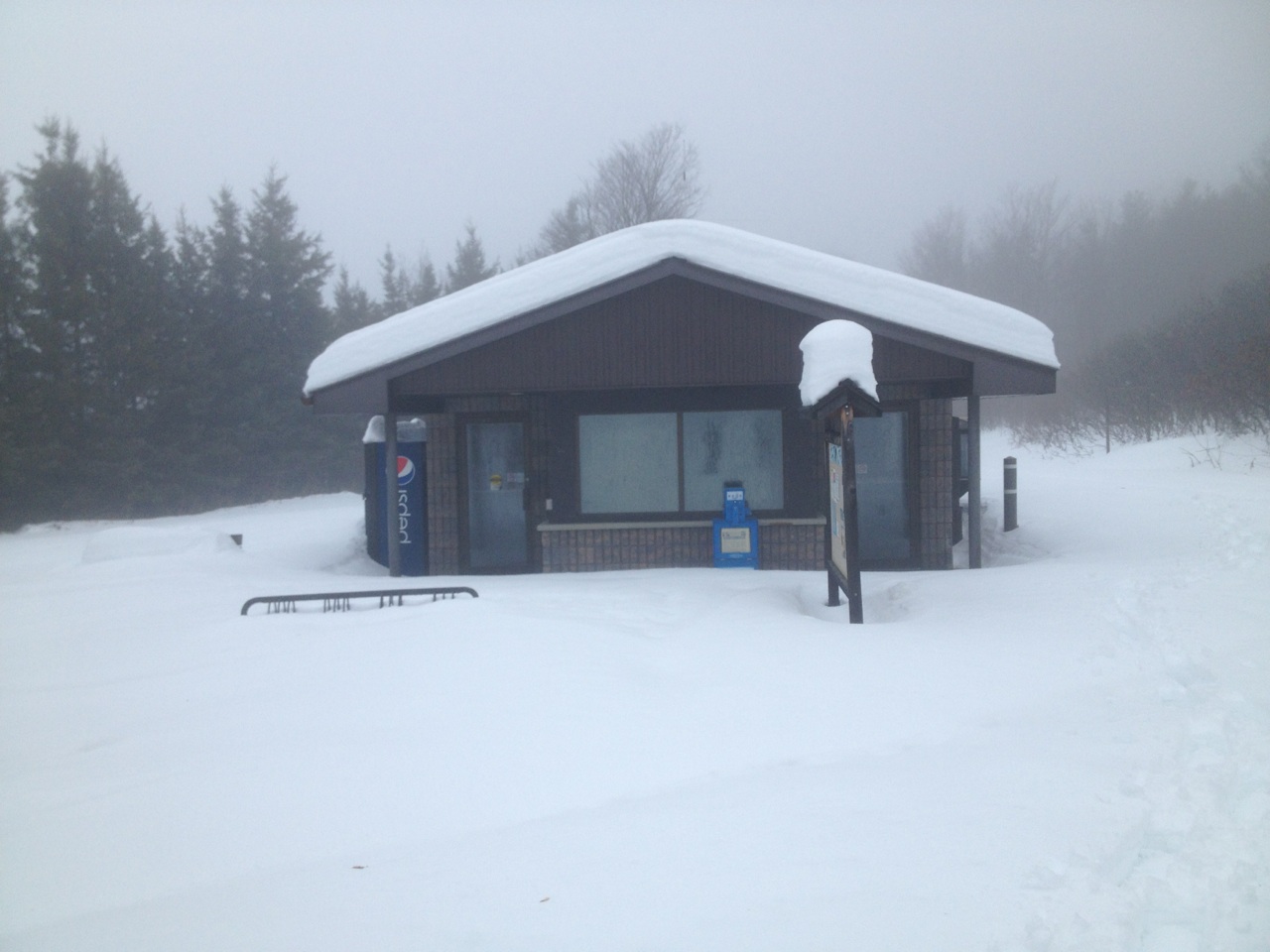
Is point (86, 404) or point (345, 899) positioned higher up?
point (86, 404)

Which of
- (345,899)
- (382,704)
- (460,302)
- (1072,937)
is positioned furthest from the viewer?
(460,302)

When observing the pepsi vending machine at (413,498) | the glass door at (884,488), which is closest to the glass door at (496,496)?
the pepsi vending machine at (413,498)

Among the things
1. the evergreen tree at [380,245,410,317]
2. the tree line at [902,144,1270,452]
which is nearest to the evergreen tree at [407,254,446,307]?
the evergreen tree at [380,245,410,317]

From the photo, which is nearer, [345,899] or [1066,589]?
[345,899]

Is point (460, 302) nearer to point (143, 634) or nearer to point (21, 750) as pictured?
point (143, 634)

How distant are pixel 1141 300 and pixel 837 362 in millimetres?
38923

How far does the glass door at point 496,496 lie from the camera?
13266 millimetres

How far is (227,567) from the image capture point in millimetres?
11578

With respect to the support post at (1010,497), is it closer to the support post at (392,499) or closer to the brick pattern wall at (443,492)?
the brick pattern wall at (443,492)

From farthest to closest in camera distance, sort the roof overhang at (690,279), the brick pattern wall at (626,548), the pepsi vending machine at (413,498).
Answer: the pepsi vending machine at (413,498) < the brick pattern wall at (626,548) < the roof overhang at (690,279)

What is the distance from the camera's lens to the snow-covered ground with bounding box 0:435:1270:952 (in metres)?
3.54

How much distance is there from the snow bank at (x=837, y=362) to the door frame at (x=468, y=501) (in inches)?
211

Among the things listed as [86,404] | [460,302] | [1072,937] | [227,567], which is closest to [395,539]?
[227,567]

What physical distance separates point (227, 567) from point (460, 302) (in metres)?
4.21
